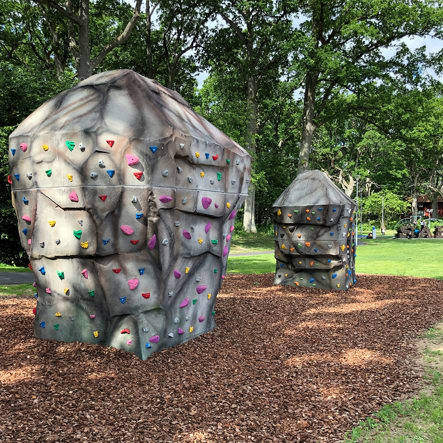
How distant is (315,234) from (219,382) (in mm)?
5638

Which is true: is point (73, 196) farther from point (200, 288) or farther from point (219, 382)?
point (219, 382)

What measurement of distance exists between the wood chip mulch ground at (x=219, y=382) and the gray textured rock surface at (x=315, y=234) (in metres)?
2.68

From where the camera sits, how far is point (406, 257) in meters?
18.2

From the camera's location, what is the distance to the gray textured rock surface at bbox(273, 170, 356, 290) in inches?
358

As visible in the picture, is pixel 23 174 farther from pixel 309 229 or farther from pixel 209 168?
pixel 309 229

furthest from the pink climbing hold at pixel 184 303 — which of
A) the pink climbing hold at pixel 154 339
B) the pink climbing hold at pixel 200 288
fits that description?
the pink climbing hold at pixel 154 339

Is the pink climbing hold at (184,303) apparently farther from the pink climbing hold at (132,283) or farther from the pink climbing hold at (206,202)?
the pink climbing hold at (206,202)

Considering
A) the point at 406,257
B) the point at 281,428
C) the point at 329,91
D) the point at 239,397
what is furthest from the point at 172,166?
the point at 329,91

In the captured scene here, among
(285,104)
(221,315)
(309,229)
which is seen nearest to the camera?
(221,315)

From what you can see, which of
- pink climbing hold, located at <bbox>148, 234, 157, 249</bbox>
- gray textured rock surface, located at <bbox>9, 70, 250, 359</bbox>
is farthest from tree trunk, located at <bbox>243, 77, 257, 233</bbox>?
pink climbing hold, located at <bbox>148, 234, 157, 249</bbox>

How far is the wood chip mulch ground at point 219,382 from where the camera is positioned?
3.25 m

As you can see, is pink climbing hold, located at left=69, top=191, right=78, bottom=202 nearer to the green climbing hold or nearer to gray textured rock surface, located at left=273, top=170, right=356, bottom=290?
the green climbing hold

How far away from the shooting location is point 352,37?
79.4 feet

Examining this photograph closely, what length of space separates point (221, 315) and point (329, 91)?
73.8ft
